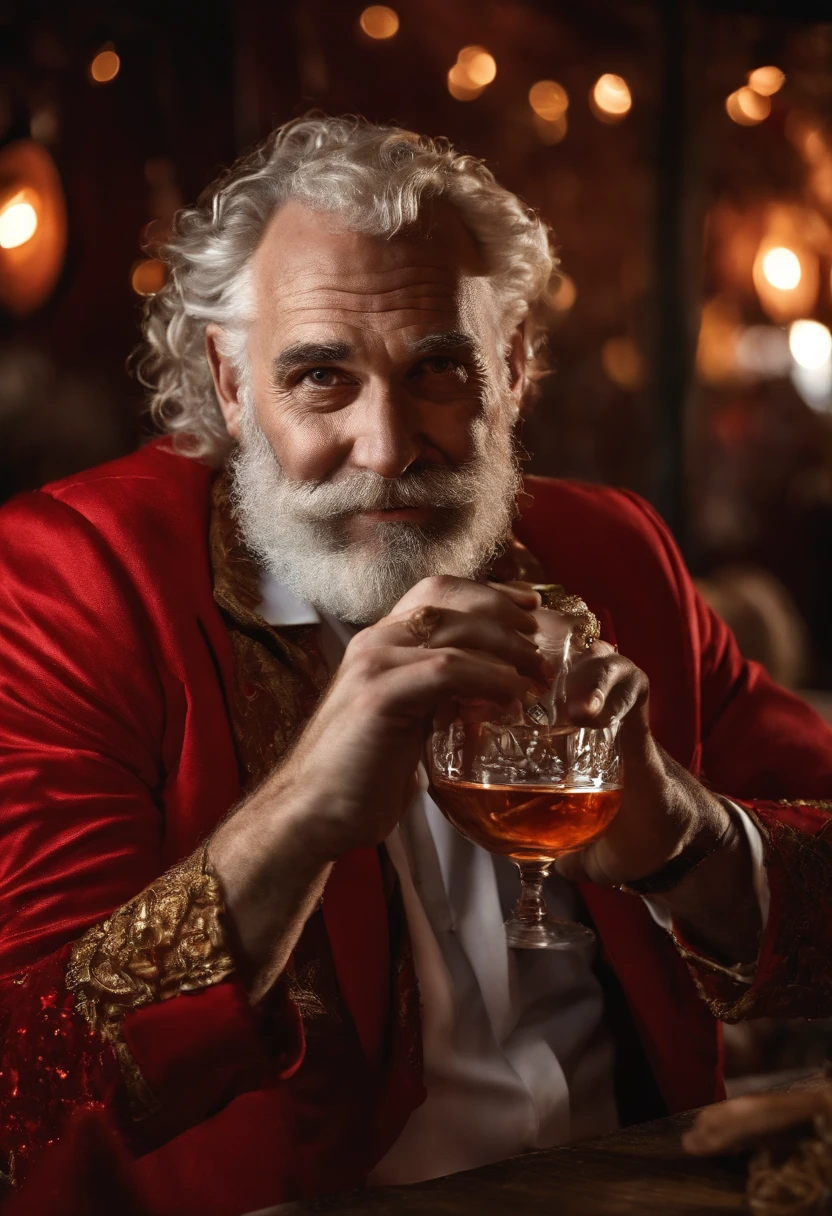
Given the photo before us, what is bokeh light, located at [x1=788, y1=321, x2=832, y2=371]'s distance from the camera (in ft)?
22.8

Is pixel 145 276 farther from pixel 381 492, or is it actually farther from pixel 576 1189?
pixel 576 1189

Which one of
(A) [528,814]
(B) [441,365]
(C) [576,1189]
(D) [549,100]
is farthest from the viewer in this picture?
(D) [549,100]

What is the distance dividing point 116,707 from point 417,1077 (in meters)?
0.66

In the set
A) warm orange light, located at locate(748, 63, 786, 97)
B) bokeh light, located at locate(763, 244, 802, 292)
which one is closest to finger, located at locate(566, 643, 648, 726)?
bokeh light, located at locate(763, 244, 802, 292)

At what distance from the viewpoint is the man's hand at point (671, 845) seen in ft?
5.56

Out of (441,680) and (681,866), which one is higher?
(441,680)

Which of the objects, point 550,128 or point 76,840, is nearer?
point 76,840

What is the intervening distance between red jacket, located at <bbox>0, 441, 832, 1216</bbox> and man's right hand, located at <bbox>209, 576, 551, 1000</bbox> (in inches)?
4.0

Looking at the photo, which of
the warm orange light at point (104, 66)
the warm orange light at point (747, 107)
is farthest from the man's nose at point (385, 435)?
the warm orange light at point (747, 107)

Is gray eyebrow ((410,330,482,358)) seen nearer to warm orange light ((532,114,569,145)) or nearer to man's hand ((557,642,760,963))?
man's hand ((557,642,760,963))

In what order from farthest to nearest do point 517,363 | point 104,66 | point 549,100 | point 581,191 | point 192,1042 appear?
point 581,191
point 549,100
point 104,66
point 517,363
point 192,1042

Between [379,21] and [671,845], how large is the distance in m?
4.72

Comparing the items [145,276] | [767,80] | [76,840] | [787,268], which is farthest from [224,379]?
[767,80]

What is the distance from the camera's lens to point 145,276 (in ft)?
16.3
